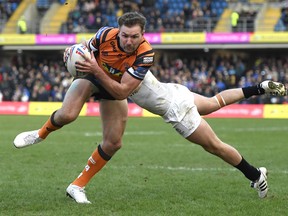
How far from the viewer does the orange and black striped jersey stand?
6.23 m

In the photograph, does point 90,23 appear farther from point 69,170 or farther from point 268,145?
point 69,170

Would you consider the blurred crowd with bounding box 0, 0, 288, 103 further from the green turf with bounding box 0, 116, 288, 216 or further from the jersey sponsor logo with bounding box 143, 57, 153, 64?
the jersey sponsor logo with bounding box 143, 57, 153, 64

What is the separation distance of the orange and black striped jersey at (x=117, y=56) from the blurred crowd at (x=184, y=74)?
786 inches

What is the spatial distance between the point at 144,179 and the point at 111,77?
228 cm

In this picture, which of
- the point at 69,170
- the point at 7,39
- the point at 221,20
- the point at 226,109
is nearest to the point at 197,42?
the point at 221,20

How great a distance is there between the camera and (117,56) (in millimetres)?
6363

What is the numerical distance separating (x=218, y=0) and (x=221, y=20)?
1376 millimetres

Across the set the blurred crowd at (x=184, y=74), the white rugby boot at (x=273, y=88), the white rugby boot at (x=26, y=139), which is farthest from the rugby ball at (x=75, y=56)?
the blurred crowd at (x=184, y=74)

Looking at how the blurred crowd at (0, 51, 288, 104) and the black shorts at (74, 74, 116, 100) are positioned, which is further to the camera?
the blurred crowd at (0, 51, 288, 104)

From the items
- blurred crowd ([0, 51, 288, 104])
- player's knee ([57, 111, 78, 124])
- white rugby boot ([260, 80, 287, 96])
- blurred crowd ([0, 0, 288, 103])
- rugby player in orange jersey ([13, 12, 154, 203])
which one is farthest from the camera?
blurred crowd ([0, 0, 288, 103])

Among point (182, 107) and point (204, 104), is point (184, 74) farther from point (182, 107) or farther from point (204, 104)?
point (182, 107)

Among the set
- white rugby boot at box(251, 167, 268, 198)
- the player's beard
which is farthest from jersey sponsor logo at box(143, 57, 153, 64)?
white rugby boot at box(251, 167, 268, 198)

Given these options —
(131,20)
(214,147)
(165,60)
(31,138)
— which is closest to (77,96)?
(31,138)

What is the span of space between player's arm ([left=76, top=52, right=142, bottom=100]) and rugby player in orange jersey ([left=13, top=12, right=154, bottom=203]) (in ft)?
0.05
